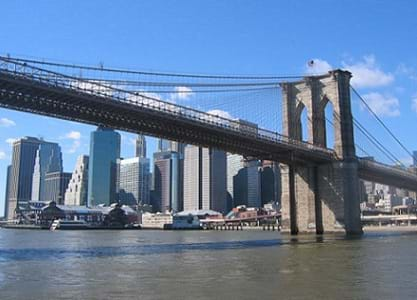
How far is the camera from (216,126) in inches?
2229

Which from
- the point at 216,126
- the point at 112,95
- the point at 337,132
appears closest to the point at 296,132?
the point at 337,132

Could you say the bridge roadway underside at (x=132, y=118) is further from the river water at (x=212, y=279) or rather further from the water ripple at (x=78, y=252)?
the river water at (x=212, y=279)

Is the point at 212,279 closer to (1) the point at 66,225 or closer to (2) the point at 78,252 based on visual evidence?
(2) the point at 78,252

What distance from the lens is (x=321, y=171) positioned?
70.9 m

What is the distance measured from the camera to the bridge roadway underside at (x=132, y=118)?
135 feet

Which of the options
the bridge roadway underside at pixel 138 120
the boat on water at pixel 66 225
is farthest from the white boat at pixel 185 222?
the bridge roadway underside at pixel 138 120

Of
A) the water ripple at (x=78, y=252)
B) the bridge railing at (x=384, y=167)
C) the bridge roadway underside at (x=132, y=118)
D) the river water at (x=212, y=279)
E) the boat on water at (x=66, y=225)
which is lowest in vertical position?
the river water at (x=212, y=279)

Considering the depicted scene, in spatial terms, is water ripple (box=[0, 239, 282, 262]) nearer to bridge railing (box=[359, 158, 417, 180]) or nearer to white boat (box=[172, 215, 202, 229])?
bridge railing (box=[359, 158, 417, 180])

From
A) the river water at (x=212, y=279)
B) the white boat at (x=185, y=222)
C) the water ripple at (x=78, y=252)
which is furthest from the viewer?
the white boat at (x=185, y=222)

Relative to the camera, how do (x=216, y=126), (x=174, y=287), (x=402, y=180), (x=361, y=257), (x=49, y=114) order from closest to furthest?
(x=174, y=287) < (x=361, y=257) < (x=49, y=114) < (x=216, y=126) < (x=402, y=180)

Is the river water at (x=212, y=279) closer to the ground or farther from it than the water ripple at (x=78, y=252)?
closer to the ground

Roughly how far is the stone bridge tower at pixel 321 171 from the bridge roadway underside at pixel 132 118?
2.47 metres

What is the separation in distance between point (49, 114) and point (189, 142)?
57.8ft

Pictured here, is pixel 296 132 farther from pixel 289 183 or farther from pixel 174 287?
pixel 174 287
